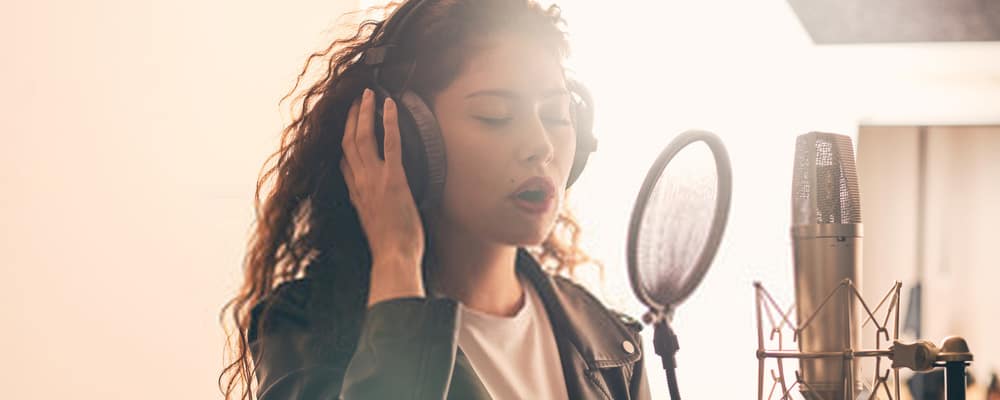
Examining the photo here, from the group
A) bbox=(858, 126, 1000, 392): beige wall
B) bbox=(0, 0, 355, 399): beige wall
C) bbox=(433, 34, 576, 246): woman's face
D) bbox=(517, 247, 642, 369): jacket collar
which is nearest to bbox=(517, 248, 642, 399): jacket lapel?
bbox=(517, 247, 642, 369): jacket collar

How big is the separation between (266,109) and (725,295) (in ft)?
1.80

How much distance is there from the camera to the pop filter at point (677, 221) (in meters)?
0.71

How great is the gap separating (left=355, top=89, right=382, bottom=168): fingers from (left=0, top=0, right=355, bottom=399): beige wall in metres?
0.36

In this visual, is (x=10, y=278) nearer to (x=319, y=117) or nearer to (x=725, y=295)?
(x=319, y=117)

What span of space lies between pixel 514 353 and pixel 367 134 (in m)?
0.19

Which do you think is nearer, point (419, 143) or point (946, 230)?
point (419, 143)

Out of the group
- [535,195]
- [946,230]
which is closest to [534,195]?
[535,195]

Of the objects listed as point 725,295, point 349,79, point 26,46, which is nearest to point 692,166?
point 349,79

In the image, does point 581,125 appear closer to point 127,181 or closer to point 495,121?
point 495,121

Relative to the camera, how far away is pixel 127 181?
91cm

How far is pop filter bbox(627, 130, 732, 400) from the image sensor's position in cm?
71

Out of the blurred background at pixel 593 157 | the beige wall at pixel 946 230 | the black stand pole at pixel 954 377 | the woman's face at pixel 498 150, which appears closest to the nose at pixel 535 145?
the woman's face at pixel 498 150

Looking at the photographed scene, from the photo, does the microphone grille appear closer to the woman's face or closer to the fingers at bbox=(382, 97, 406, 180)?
the woman's face

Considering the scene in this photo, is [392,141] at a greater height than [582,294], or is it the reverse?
[392,141]
